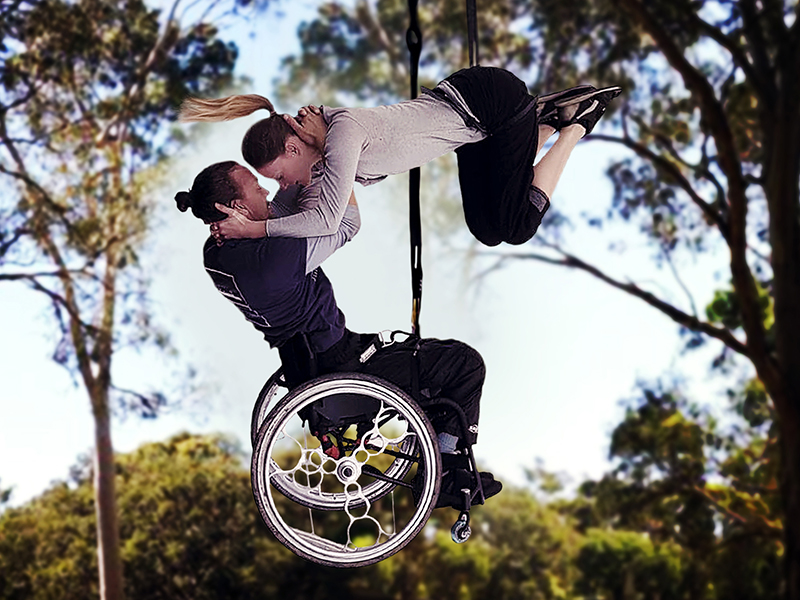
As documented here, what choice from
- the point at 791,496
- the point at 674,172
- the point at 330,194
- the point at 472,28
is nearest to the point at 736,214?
the point at 674,172

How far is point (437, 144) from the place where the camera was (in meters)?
1.66

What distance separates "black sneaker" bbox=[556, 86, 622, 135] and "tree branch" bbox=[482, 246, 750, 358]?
14.1 ft

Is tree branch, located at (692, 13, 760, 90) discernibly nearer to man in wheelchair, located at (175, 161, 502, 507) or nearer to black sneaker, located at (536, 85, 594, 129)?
black sneaker, located at (536, 85, 594, 129)

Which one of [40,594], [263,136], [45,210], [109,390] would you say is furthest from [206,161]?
[263,136]

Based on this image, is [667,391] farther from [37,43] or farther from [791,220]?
[37,43]

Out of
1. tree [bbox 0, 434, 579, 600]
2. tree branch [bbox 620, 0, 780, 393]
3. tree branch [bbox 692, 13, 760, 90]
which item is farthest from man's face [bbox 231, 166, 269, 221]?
tree branch [bbox 692, 13, 760, 90]

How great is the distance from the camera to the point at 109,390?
20.1 ft

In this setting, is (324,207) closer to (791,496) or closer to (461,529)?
(461,529)

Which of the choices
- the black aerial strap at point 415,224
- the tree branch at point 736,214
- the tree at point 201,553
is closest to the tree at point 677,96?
the tree branch at point 736,214

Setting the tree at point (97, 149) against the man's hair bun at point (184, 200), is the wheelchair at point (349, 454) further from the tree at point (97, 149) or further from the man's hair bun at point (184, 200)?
the tree at point (97, 149)

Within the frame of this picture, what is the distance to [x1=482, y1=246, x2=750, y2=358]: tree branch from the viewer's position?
6.03 meters

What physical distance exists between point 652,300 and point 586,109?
4.66 meters

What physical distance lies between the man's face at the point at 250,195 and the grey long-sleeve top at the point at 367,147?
0.04 m

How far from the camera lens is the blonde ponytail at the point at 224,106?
1594 mm
